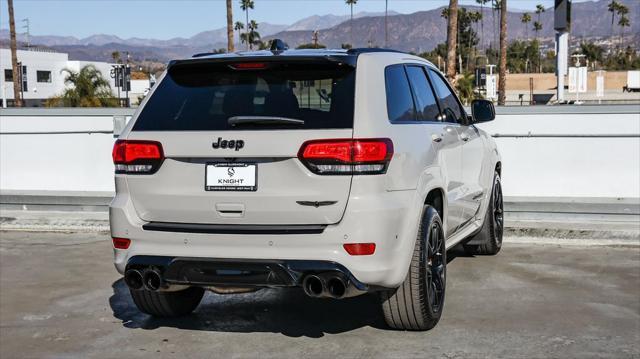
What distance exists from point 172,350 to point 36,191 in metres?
7.27

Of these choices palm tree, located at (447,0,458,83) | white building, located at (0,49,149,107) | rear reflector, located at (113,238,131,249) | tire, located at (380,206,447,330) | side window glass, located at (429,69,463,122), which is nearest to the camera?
rear reflector, located at (113,238,131,249)

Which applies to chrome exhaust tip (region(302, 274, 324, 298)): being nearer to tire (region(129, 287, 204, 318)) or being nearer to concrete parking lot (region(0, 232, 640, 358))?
concrete parking lot (region(0, 232, 640, 358))

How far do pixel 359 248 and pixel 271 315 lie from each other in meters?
1.61

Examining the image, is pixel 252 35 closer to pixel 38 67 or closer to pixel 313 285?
pixel 38 67

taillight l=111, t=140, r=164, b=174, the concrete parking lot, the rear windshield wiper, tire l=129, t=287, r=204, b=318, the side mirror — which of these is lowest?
the concrete parking lot

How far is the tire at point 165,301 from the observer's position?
6.08 meters

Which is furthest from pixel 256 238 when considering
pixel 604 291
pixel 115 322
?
pixel 604 291

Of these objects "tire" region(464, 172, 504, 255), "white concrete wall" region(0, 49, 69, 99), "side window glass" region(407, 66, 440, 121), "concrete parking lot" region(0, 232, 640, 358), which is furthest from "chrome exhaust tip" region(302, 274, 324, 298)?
"white concrete wall" region(0, 49, 69, 99)

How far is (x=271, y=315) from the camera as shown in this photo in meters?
6.30

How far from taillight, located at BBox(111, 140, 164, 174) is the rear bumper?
10.5 inches

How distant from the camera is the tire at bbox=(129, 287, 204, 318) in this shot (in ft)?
20.0

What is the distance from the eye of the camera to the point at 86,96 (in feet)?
157

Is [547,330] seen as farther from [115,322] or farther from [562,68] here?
[562,68]

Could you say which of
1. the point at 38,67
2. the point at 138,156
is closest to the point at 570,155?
the point at 138,156
